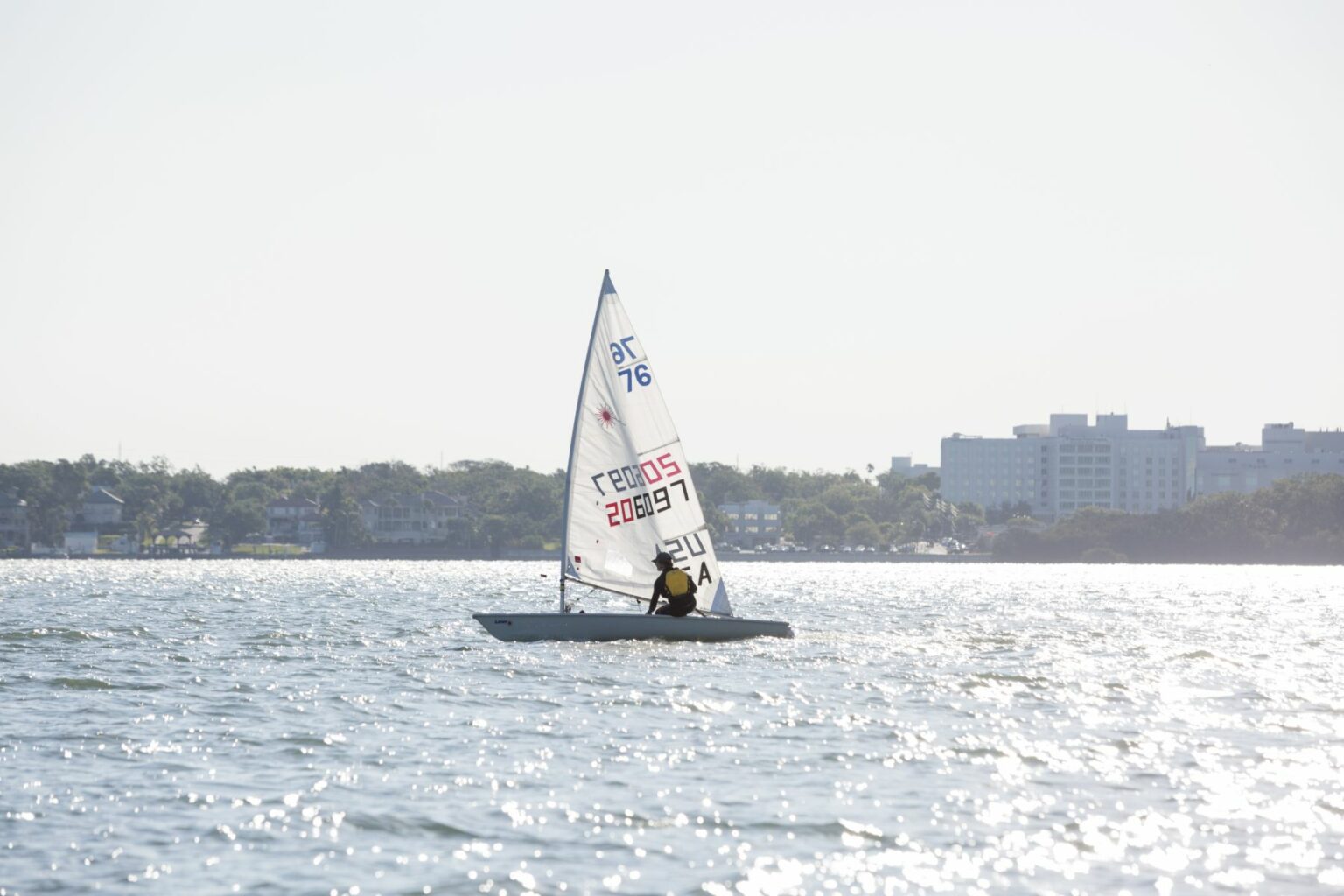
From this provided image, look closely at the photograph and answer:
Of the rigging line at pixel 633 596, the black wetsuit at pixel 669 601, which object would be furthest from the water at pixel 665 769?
the rigging line at pixel 633 596

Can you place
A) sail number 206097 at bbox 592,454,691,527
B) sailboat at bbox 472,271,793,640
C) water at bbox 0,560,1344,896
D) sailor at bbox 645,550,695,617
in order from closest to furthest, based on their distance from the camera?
water at bbox 0,560,1344,896 → sailor at bbox 645,550,695,617 → sailboat at bbox 472,271,793,640 → sail number 206097 at bbox 592,454,691,527

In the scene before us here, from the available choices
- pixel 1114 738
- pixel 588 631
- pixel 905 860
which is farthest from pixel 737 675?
pixel 905 860

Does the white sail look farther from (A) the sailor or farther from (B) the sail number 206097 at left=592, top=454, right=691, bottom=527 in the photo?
(A) the sailor

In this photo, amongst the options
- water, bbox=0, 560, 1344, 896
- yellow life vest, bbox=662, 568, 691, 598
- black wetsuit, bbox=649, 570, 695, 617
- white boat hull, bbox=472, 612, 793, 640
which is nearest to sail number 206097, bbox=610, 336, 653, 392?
yellow life vest, bbox=662, 568, 691, 598

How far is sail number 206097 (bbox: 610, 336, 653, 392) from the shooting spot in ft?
116

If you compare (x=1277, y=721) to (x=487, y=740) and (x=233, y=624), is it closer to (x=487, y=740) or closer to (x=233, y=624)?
(x=487, y=740)

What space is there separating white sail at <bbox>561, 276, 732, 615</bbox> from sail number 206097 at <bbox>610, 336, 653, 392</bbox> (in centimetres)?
2

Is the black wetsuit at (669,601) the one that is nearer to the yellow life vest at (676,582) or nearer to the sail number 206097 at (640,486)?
the yellow life vest at (676,582)

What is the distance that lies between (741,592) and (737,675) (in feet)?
206

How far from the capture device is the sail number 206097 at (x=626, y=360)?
116 ft

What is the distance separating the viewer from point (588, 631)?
34375 millimetres

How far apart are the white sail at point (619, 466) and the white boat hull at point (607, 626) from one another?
1.28m

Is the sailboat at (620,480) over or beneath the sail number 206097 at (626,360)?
beneath

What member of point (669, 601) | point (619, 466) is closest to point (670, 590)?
point (669, 601)
